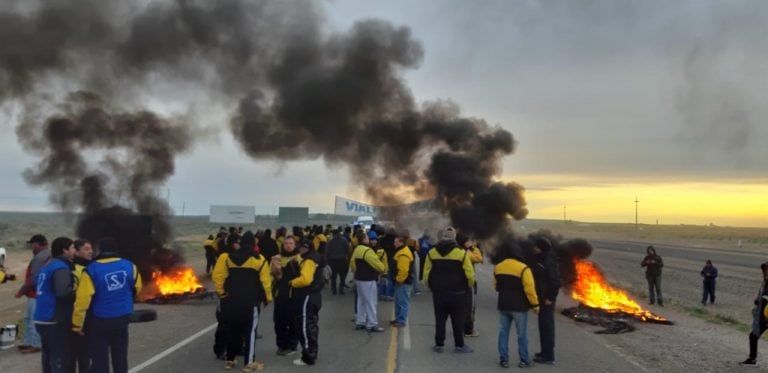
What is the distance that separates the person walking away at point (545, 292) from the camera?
26.5 ft

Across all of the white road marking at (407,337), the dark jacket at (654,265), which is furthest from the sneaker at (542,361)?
the dark jacket at (654,265)

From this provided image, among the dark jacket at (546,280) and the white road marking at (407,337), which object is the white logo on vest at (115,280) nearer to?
the white road marking at (407,337)

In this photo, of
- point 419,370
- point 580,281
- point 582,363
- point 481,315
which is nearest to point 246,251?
point 419,370

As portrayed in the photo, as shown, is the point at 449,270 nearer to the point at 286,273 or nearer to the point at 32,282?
the point at 286,273

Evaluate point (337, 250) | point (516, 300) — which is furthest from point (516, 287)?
point (337, 250)

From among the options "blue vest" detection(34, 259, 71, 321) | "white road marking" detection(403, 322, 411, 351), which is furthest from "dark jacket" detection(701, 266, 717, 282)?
"blue vest" detection(34, 259, 71, 321)

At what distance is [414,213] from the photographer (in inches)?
1041

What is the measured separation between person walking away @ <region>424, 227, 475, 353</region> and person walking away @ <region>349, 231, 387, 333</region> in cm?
175

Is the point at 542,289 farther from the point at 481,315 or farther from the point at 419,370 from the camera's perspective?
the point at 481,315

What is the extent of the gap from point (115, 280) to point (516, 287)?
4704 millimetres

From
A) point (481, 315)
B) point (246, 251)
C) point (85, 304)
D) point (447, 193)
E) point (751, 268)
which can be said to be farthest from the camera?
point (751, 268)

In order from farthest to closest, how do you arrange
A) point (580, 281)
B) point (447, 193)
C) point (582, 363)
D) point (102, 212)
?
point (447, 193), point (102, 212), point (580, 281), point (582, 363)

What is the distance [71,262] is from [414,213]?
68.1ft

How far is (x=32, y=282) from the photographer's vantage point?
782 cm
